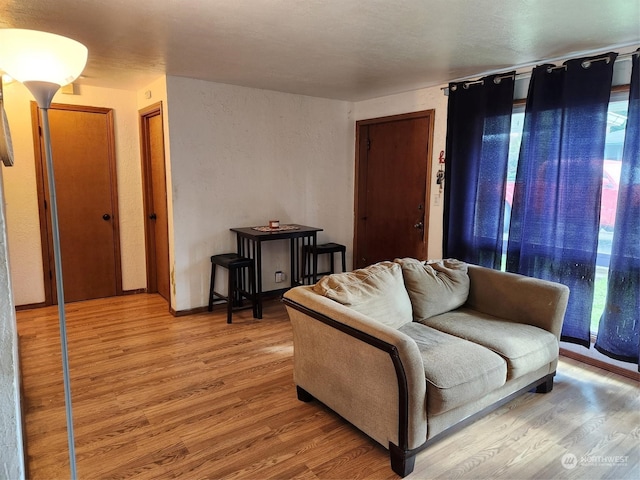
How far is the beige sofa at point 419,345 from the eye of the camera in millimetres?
1966

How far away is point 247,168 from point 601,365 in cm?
348

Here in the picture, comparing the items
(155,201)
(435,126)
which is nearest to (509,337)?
(435,126)

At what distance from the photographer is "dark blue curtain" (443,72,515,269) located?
11.3ft

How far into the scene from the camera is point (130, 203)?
15.5 ft

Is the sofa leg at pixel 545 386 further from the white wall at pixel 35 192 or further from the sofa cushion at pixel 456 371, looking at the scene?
the white wall at pixel 35 192

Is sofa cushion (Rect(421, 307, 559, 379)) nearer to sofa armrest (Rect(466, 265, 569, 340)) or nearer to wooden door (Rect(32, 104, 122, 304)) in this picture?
sofa armrest (Rect(466, 265, 569, 340))

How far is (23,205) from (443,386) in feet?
13.8

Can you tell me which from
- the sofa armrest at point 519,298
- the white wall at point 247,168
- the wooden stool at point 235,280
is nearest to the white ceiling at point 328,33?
the white wall at point 247,168

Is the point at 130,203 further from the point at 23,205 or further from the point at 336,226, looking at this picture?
the point at 336,226

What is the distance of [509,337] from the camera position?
2447 mm

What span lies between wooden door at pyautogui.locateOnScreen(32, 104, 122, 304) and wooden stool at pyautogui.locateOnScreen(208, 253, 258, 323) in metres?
1.31

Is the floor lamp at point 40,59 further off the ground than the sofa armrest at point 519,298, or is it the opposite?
the floor lamp at point 40,59

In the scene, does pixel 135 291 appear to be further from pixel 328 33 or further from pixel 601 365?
pixel 601 365

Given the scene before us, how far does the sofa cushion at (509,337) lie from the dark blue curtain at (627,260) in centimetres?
59
